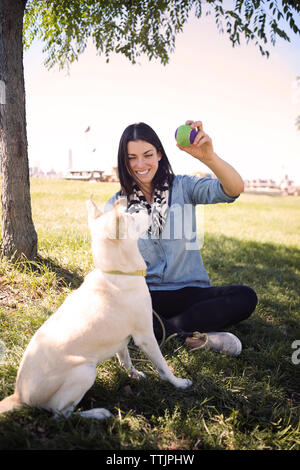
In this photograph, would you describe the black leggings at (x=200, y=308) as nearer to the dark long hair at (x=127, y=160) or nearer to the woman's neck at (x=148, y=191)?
the woman's neck at (x=148, y=191)

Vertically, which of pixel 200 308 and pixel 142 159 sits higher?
pixel 142 159

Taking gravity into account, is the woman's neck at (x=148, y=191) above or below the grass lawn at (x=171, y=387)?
above

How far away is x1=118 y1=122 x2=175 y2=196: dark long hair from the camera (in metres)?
2.85

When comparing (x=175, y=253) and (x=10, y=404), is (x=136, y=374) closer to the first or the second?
(x=10, y=404)

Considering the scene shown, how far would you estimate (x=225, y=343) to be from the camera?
112 inches

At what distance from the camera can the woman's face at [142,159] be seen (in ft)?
9.36

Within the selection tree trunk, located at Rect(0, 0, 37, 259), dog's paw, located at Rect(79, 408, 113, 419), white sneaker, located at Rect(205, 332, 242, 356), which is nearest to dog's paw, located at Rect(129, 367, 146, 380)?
dog's paw, located at Rect(79, 408, 113, 419)

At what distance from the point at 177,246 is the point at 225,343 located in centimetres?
96

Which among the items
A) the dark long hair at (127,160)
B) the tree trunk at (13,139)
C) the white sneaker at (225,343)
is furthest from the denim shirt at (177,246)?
the tree trunk at (13,139)

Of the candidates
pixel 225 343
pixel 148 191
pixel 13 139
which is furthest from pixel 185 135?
pixel 13 139

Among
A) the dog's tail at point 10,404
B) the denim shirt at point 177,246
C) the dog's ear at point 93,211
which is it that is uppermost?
the dog's ear at point 93,211

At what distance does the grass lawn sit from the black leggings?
0.25m

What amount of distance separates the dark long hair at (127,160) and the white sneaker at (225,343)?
4.82 feet

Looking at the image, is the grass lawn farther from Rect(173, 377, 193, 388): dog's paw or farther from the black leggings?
the black leggings
